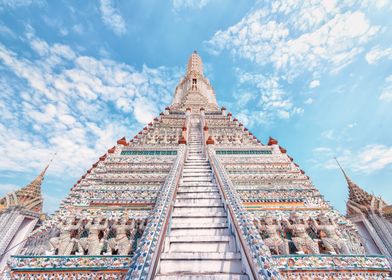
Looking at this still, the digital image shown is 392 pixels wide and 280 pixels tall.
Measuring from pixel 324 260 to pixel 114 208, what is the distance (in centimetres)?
515

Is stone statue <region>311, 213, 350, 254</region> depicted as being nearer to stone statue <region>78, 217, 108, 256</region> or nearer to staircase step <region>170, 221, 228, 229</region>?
staircase step <region>170, 221, 228, 229</region>

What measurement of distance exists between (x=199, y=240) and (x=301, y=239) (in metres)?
2.39

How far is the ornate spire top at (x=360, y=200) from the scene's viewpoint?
5355mm

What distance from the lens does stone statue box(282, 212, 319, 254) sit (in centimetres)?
394

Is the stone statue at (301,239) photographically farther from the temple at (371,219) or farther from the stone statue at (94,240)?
the stone statue at (94,240)

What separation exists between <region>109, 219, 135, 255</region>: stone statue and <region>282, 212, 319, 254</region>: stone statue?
3760mm

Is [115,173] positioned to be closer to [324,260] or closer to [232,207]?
[232,207]

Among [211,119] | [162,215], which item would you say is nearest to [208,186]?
[162,215]

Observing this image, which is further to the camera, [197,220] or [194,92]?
[194,92]

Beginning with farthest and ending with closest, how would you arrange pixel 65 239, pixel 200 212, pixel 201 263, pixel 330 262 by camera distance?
1. pixel 200 212
2. pixel 65 239
3. pixel 330 262
4. pixel 201 263

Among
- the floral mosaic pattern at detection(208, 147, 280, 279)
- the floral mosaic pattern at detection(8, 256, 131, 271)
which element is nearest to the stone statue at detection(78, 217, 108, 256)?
the floral mosaic pattern at detection(8, 256, 131, 271)

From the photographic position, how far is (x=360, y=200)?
5719 mm

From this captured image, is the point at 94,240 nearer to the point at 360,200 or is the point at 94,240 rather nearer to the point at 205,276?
the point at 205,276

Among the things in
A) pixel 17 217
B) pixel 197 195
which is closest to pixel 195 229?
pixel 197 195
